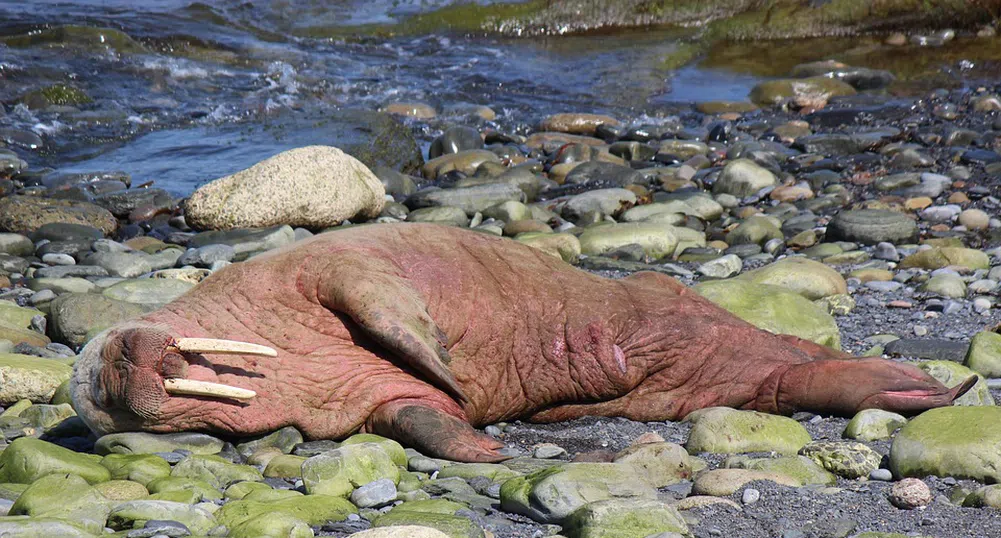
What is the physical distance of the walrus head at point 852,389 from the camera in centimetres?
585

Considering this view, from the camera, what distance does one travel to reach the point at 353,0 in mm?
28234

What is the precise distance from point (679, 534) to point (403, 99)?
15.6 meters

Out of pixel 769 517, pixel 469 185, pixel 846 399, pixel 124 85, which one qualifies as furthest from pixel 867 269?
pixel 124 85

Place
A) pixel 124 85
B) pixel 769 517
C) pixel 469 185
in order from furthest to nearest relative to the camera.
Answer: pixel 124 85, pixel 469 185, pixel 769 517

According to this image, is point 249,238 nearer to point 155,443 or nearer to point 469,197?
point 469,197

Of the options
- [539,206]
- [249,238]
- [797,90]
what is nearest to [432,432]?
[249,238]

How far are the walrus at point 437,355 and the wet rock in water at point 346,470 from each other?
465mm

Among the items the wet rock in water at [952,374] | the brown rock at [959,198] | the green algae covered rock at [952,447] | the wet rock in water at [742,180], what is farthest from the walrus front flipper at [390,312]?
the brown rock at [959,198]

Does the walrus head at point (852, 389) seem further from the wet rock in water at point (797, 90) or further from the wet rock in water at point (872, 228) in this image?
the wet rock in water at point (797, 90)

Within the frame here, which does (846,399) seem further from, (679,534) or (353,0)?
(353,0)

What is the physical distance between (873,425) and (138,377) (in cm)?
351

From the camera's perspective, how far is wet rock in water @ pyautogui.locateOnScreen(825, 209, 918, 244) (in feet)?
34.3

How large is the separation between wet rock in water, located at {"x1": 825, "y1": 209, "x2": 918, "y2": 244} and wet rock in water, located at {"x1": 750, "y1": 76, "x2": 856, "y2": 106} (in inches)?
334

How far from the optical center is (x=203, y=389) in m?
5.44
